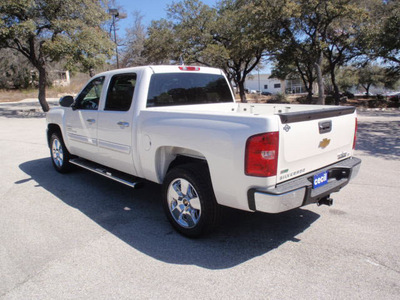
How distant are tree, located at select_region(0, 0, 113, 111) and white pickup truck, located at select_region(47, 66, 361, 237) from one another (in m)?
12.3

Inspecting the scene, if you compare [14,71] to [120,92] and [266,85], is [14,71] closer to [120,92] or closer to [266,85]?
[120,92]

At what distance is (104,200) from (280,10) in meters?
14.9

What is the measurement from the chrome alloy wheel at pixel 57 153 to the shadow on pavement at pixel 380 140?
6927 millimetres

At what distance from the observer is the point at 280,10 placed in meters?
16.2

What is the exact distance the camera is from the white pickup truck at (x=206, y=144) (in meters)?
2.87

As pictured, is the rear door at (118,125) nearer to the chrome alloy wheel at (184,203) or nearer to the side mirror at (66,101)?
the chrome alloy wheel at (184,203)

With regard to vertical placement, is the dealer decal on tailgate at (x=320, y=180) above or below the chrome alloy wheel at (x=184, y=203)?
above

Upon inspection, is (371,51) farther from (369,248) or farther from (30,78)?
(30,78)

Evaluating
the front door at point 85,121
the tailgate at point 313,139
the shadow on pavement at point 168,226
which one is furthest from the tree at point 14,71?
the tailgate at point 313,139

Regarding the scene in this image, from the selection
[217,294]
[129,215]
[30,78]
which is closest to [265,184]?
[217,294]

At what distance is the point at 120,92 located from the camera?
445cm

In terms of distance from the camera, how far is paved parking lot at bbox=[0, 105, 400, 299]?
107 inches

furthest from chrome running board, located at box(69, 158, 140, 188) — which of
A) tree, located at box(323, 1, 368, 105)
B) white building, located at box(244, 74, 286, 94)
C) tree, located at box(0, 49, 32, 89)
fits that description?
white building, located at box(244, 74, 286, 94)

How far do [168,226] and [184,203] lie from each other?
21.1 inches
